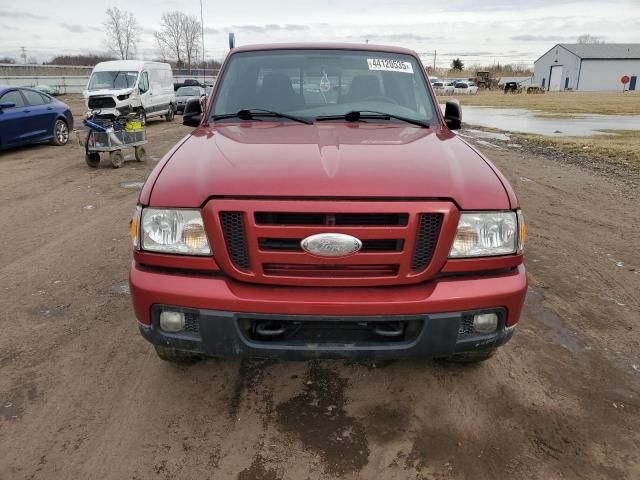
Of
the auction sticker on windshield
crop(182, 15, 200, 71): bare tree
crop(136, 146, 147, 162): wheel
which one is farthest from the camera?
crop(182, 15, 200, 71): bare tree

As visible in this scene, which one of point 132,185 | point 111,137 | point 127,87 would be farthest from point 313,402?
point 127,87

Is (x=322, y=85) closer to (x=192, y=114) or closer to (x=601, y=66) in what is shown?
(x=192, y=114)

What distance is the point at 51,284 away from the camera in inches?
173

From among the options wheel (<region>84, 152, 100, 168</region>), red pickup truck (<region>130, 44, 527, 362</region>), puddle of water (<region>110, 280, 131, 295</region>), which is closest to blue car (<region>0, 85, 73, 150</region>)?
wheel (<region>84, 152, 100, 168</region>)

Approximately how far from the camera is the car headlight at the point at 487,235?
234 cm

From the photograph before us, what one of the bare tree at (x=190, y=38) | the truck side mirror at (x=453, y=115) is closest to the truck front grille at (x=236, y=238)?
the truck side mirror at (x=453, y=115)

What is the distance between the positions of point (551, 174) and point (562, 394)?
737 cm

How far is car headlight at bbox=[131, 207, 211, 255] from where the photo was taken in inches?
91.5

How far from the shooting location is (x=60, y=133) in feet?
44.1

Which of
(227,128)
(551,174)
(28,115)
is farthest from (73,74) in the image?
(227,128)

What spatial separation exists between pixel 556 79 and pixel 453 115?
92.6m

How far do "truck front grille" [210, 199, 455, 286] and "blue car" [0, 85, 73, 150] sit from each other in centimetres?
1127

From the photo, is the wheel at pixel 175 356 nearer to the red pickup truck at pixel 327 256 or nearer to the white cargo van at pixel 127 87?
the red pickup truck at pixel 327 256

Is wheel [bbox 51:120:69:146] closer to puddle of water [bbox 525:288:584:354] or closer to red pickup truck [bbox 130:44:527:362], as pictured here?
red pickup truck [bbox 130:44:527:362]
